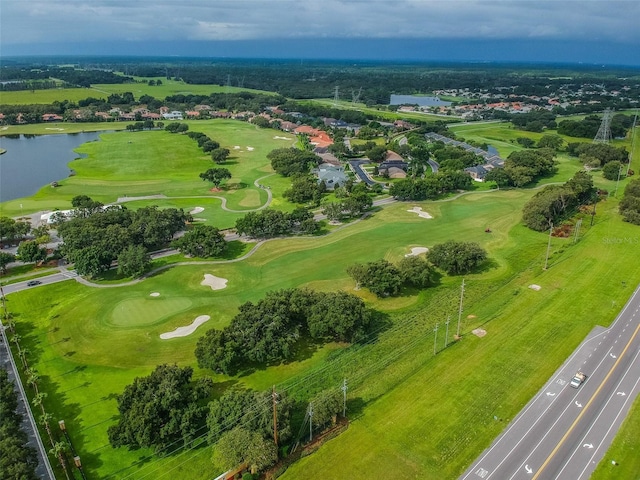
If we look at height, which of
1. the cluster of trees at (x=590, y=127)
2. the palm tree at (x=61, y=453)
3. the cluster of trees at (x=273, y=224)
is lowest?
the palm tree at (x=61, y=453)

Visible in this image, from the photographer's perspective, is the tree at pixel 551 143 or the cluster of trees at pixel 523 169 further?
the tree at pixel 551 143

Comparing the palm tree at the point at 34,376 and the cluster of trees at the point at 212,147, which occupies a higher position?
the cluster of trees at the point at 212,147

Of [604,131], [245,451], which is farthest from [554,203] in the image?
[604,131]

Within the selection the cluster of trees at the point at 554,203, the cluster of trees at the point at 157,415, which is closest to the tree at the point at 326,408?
the cluster of trees at the point at 157,415

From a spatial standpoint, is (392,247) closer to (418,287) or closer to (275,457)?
(418,287)

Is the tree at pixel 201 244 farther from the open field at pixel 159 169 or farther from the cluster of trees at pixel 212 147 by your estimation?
the cluster of trees at pixel 212 147

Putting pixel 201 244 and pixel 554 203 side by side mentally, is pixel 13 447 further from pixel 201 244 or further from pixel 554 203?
pixel 554 203
